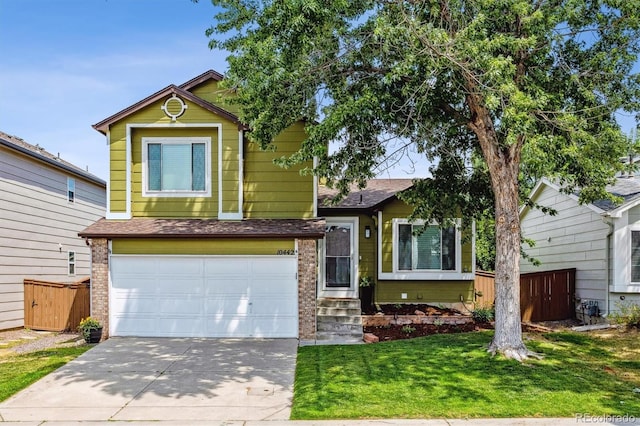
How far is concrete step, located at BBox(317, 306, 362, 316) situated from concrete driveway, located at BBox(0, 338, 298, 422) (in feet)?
6.63

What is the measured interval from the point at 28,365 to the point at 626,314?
13.8 m

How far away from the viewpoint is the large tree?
29.5ft

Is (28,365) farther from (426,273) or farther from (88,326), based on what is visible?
(426,273)

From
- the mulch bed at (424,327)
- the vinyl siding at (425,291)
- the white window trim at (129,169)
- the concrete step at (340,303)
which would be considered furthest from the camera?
the vinyl siding at (425,291)

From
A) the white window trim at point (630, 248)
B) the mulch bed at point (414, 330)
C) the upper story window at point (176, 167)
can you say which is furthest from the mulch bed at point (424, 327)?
the upper story window at point (176, 167)

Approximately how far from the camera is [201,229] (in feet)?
42.8

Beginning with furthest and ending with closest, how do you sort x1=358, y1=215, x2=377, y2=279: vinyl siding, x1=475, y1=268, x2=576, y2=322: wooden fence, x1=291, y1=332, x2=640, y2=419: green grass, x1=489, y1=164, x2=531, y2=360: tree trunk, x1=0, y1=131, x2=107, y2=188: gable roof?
x1=358, y1=215, x2=377, y2=279: vinyl siding → x1=475, y1=268, x2=576, y2=322: wooden fence → x1=0, y1=131, x2=107, y2=188: gable roof → x1=489, y1=164, x2=531, y2=360: tree trunk → x1=291, y1=332, x2=640, y2=419: green grass

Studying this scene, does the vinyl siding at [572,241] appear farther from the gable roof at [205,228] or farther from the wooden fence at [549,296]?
the gable roof at [205,228]

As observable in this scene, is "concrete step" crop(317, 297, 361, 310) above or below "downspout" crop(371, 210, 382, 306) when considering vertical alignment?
below

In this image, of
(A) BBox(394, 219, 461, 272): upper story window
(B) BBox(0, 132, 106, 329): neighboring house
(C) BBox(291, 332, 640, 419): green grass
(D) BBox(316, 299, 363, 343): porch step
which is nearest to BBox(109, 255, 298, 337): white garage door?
(D) BBox(316, 299, 363, 343): porch step

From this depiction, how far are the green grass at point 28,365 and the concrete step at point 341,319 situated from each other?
5776 mm

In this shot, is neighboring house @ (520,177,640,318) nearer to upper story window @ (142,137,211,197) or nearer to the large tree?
the large tree

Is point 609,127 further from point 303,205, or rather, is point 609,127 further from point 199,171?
point 199,171

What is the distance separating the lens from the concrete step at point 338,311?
14.1 meters
